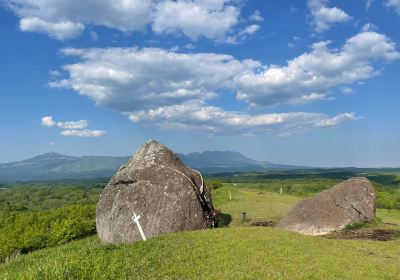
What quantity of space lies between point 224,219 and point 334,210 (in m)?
11.3

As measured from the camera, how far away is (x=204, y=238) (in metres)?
21.7

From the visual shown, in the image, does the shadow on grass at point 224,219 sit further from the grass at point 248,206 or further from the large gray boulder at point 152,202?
the large gray boulder at point 152,202

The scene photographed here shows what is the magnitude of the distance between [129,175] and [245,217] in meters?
15.0

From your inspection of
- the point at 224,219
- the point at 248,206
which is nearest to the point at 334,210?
the point at 224,219

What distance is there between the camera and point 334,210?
33.2 metres

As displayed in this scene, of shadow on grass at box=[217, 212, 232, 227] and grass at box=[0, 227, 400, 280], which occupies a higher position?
grass at box=[0, 227, 400, 280]

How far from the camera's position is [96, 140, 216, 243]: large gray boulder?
26.4 m

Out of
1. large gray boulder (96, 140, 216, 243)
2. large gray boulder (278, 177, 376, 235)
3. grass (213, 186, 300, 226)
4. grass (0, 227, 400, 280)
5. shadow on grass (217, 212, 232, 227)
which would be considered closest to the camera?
grass (0, 227, 400, 280)

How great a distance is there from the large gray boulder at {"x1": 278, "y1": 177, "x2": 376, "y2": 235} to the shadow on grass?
5861 mm

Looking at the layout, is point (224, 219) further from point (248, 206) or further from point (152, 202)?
point (152, 202)

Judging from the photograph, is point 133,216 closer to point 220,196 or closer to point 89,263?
point 89,263

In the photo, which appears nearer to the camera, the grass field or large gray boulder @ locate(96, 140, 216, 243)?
the grass field

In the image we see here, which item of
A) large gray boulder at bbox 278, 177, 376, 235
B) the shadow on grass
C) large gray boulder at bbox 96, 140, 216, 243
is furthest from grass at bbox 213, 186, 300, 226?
large gray boulder at bbox 96, 140, 216, 243

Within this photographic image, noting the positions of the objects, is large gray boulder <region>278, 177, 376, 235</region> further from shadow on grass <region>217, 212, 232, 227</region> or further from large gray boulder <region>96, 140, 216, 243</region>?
large gray boulder <region>96, 140, 216, 243</region>
